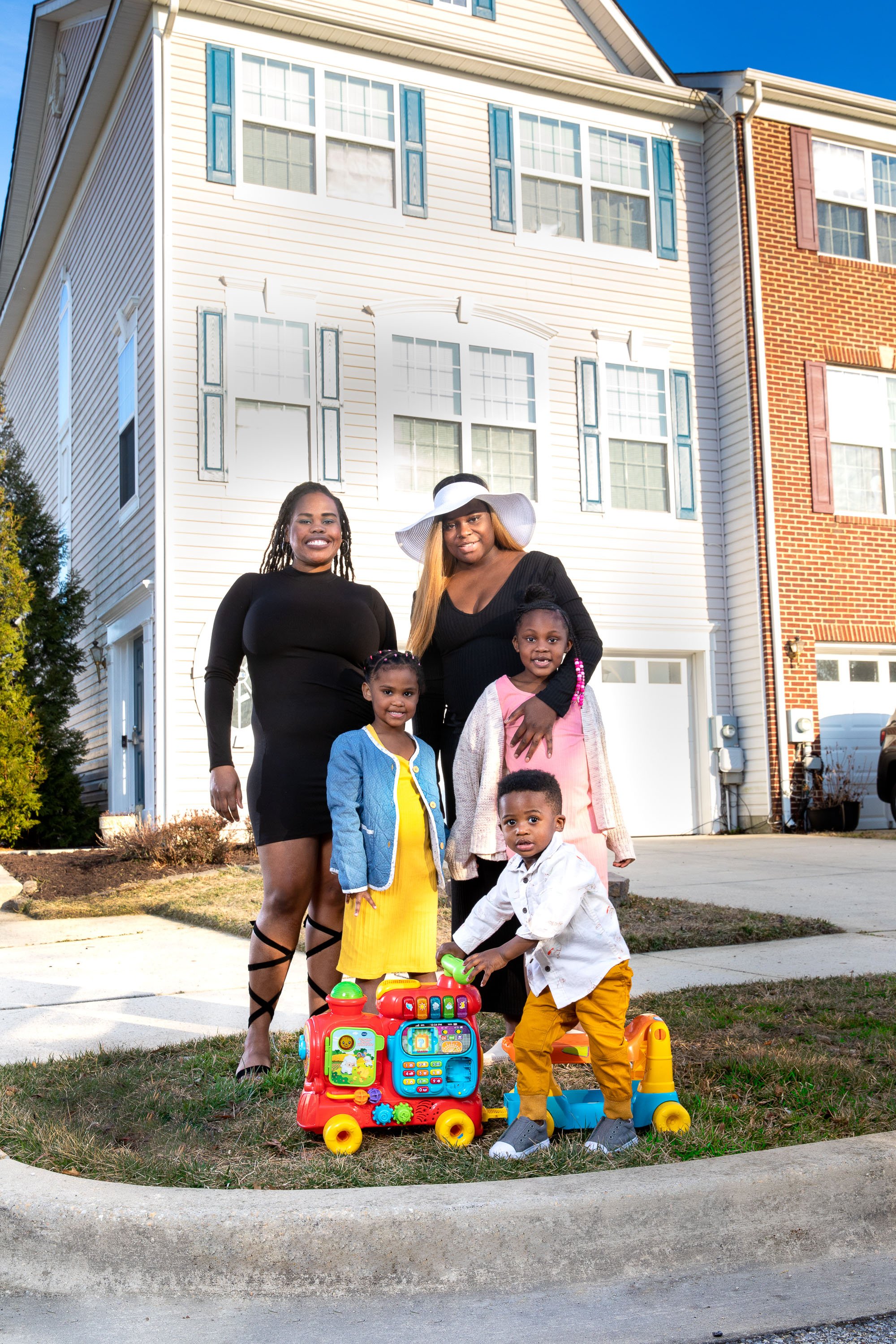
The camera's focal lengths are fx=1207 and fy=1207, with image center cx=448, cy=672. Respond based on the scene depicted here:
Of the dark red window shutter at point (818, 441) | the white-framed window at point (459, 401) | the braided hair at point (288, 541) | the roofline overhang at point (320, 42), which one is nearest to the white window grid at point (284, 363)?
the white-framed window at point (459, 401)

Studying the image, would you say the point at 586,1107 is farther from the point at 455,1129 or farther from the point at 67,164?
the point at 67,164

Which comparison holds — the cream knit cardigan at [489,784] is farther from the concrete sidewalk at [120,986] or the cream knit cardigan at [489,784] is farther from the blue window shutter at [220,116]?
the blue window shutter at [220,116]

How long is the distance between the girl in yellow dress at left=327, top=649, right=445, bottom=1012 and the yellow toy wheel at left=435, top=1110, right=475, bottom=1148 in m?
0.43

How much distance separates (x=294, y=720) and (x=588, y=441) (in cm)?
1019

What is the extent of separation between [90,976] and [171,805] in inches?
205

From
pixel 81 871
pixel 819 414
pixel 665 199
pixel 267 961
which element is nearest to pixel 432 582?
pixel 267 961

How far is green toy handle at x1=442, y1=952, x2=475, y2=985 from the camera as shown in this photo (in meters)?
3.16

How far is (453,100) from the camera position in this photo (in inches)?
516

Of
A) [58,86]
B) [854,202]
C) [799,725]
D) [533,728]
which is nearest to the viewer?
[533,728]

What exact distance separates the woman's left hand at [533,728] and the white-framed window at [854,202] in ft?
42.3

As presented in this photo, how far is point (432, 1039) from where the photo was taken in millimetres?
3199

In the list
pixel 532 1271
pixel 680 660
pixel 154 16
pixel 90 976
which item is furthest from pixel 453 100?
pixel 532 1271

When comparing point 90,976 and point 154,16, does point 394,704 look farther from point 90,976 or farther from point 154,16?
point 154,16

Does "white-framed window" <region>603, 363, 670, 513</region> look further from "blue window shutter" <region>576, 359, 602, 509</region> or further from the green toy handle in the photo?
the green toy handle
